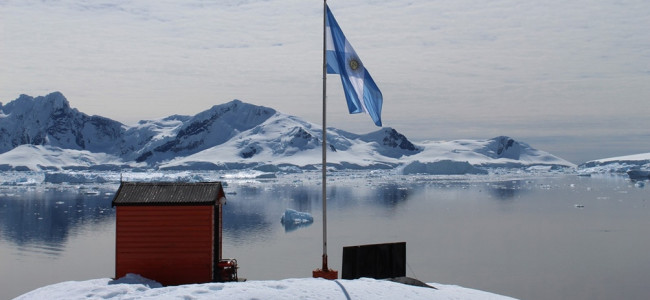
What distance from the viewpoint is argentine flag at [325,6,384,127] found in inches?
698

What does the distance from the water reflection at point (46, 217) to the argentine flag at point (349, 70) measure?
24.7 m

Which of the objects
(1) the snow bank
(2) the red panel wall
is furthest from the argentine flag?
(1) the snow bank

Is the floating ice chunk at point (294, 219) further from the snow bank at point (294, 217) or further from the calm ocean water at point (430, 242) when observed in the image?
the calm ocean water at point (430, 242)

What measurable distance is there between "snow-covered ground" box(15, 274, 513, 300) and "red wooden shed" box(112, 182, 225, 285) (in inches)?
49.6

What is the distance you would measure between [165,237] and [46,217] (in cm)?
4127

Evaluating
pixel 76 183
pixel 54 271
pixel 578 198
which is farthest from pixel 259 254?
pixel 76 183

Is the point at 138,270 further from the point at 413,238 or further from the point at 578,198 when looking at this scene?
the point at 578,198

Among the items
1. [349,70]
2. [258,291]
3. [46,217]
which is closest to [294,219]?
[46,217]

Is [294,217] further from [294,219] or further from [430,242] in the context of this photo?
[430,242]

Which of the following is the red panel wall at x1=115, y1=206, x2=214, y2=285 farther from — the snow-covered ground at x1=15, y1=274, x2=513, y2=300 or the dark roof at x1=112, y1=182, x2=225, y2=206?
the snow-covered ground at x1=15, y1=274, x2=513, y2=300

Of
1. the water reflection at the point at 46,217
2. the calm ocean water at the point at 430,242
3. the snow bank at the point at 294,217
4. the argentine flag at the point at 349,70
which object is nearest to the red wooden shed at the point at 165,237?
the argentine flag at the point at 349,70

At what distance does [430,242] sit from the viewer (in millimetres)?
39375

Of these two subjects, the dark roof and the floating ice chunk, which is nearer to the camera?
the dark roof

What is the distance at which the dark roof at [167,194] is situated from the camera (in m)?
18.4
